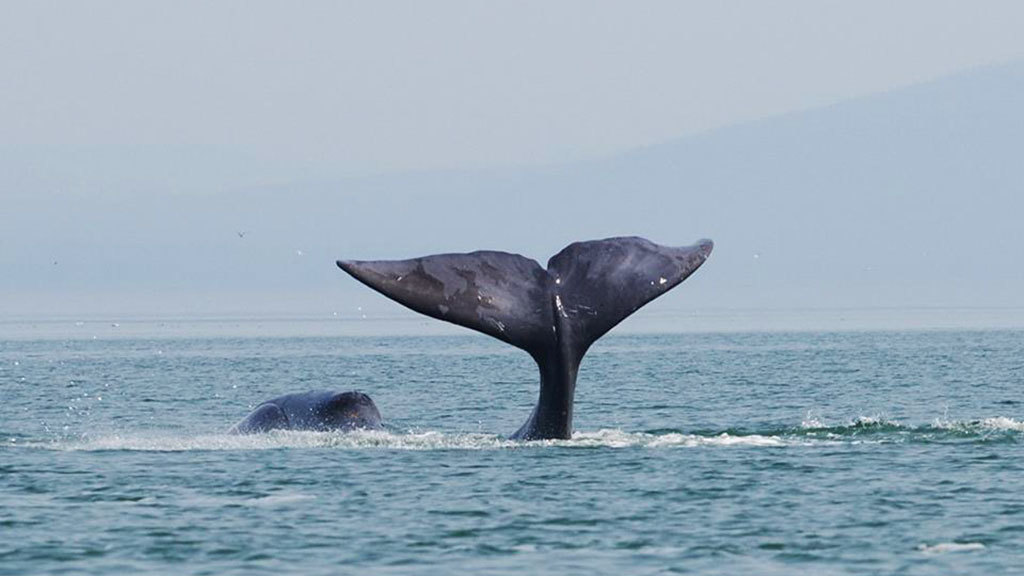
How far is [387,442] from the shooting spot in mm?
24141

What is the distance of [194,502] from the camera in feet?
64.1

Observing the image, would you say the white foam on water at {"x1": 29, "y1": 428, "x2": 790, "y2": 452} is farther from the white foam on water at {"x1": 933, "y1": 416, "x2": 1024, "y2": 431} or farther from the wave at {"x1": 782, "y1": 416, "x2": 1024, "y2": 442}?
the white foam on water at {"x1": 933, "y1": 416, "x2": 1024, "y2": 431}

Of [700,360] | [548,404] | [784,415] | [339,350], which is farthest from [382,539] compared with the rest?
[339,350]

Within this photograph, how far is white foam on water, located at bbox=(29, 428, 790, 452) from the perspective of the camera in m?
23.8

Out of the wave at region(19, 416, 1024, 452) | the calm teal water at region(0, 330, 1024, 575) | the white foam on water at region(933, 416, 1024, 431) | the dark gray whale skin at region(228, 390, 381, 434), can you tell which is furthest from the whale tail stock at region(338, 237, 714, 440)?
the white foam on water at region(933, 416, 1024, 431)

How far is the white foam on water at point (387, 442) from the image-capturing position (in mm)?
23750

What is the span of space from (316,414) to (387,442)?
1376mm

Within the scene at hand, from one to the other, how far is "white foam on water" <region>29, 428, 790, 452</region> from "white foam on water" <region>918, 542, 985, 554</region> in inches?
256

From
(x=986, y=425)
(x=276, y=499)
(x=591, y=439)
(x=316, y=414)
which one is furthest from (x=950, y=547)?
(x=316, y=414)

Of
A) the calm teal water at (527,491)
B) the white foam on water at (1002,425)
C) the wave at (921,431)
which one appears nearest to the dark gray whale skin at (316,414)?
the calm teal water at (527,491)

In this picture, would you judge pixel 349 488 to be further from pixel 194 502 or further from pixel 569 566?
pixel 569 566

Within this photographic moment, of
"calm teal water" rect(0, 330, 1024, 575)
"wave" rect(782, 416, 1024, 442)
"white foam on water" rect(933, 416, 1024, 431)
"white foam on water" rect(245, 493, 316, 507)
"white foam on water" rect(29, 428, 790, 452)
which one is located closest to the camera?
Answer: "calm teal water" rect(0, 330, 1024, 575)

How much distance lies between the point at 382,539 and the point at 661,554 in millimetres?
2391

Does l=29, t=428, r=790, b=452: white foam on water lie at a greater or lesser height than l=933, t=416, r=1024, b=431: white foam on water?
greater
